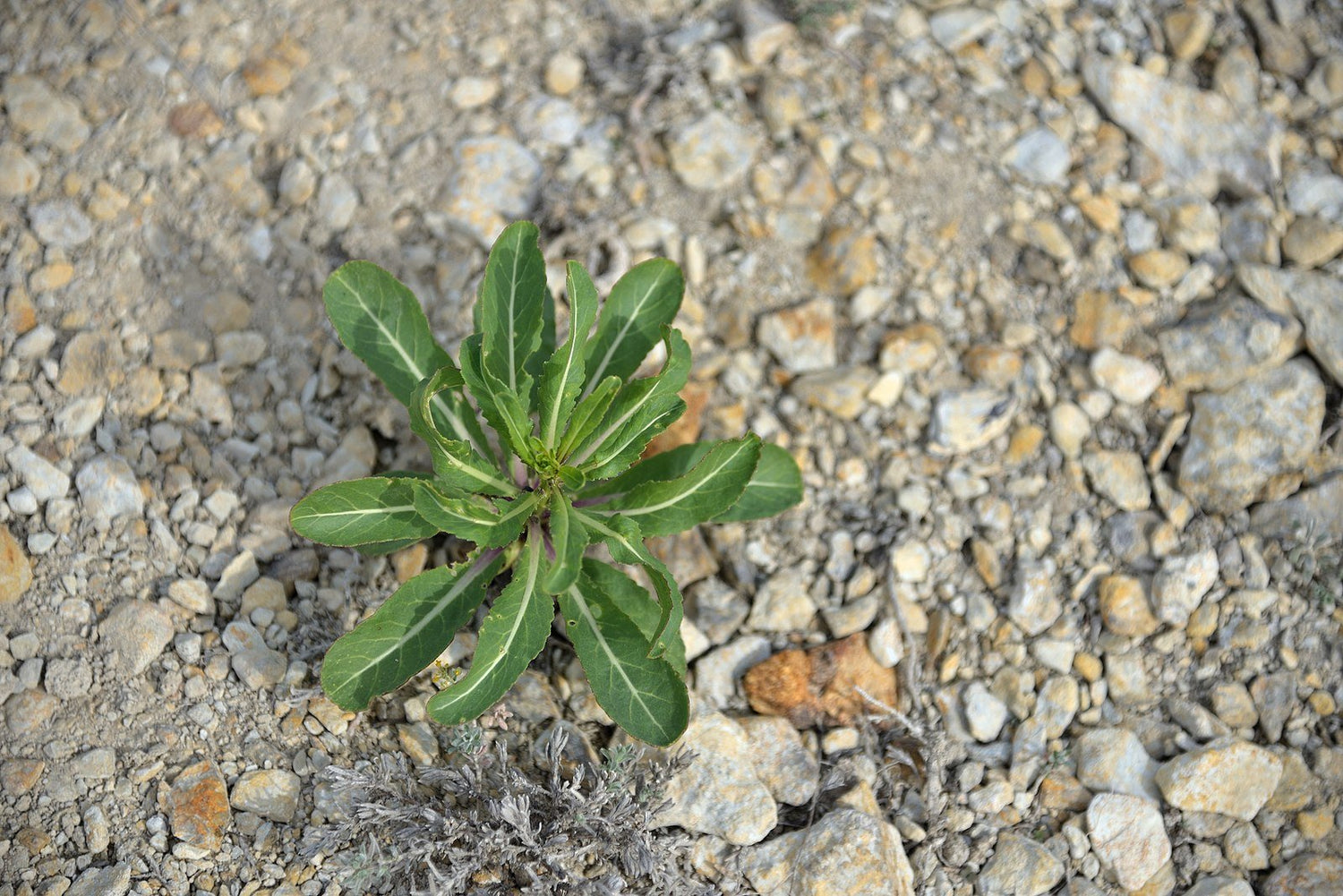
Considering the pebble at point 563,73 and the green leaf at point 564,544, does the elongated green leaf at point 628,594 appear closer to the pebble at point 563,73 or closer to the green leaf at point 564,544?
the green leaf at point 564,544

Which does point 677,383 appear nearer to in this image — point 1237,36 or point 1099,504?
point 1099,504

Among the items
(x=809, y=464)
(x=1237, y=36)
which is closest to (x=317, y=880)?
(x=809, y=464)

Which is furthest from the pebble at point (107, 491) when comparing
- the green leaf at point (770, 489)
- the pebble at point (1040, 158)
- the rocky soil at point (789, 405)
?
the pebble at point (1040, 158)

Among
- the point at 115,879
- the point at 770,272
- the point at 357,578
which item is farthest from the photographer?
the point at 770,272

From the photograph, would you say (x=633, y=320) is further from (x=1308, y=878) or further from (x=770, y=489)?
(x=1308, y=878)

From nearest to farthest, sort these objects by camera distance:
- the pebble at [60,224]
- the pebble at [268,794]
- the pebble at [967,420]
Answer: the pebble at [268,794] → the pebble at [60,224] → the pebble at [967,420]

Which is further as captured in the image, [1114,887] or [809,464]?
[809,464]

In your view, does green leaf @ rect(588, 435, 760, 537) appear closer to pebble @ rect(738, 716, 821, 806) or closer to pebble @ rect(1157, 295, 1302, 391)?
pebble @ rect(738, 716, 821, 806)
